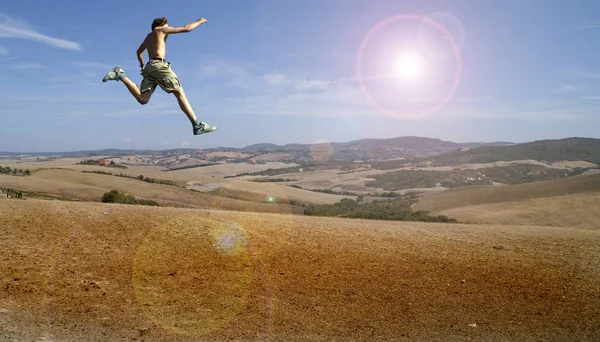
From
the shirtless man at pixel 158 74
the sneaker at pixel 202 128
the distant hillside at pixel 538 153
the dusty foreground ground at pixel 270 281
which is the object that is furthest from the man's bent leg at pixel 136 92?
the distant hillside at pixel 538 153

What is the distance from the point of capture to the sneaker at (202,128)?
7.49 meters

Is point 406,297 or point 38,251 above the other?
point 38,251

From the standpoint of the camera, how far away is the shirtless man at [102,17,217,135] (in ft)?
22.9

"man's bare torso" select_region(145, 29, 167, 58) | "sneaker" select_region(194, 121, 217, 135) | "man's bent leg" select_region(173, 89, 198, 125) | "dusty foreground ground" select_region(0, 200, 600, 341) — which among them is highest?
"man's bare torso" select_region(145, 29, 167, 58)

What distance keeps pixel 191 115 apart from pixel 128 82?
1.21 metres

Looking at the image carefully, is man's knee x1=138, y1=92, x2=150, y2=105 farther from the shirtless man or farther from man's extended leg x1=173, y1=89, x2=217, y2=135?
man's extended leg x1=173, y1=89, x2=217, y2=135

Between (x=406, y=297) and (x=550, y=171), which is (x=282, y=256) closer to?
(x=406, y=297)

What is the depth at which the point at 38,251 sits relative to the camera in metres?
9.04

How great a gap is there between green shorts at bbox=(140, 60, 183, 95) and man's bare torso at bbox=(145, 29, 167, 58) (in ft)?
0.47

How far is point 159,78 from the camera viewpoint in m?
7.24

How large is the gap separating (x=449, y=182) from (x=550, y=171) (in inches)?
999

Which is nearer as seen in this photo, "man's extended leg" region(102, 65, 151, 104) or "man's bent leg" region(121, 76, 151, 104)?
"man's extended leg" region(102, 65, 151, 104)

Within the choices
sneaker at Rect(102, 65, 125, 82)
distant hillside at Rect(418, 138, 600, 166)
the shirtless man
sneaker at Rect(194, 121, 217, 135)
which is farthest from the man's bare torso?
distant hillside at Rect(418, 138, 600, 166)

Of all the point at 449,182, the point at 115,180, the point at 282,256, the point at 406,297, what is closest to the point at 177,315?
the point at 282,256
